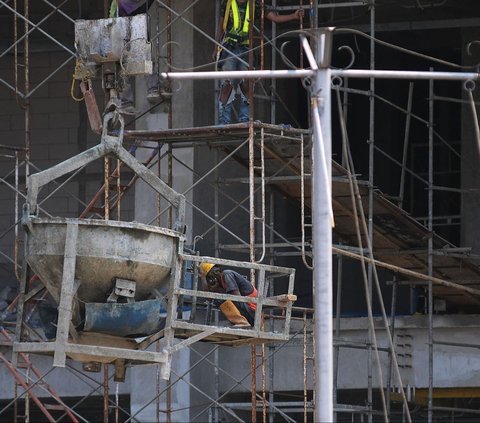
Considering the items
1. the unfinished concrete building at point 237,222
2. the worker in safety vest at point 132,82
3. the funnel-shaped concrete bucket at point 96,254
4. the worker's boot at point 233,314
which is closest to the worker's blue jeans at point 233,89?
the unfinished concrete building at point 237,222

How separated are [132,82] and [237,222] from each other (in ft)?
8.92

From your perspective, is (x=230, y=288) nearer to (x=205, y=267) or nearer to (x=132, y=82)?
(x=205, y=267)

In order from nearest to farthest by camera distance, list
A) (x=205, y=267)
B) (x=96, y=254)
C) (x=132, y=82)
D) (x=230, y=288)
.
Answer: (x=96, y=254) < (x=230, y=288) < (x=205, y=267) < (x=132, y=82)

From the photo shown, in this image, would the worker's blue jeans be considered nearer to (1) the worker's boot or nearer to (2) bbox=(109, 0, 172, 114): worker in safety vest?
(2) bbox=(109, 0, 172, 114): worker in safety vest

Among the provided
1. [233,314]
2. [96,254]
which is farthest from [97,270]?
[233,314]

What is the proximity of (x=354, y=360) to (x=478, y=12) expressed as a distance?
544 centimetres

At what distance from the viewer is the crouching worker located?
65.8 feet

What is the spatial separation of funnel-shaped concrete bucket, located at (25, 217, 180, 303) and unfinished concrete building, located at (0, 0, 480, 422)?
2 centimetres

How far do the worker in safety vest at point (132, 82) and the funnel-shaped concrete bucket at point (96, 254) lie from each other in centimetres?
445

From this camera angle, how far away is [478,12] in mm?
26641

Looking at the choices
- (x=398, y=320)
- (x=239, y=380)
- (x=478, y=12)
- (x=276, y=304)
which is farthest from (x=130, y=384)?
(x=478, y=12)

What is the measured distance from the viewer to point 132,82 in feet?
80.6

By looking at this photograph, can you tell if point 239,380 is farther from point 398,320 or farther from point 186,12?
point 186,12

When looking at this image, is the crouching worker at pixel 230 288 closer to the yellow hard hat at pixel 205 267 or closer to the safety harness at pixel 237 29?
the yellow hard hat at pixel 205 267
